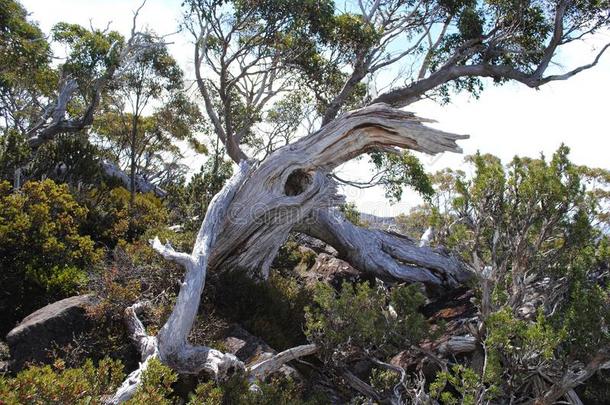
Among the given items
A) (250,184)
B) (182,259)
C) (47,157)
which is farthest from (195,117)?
(182,259)

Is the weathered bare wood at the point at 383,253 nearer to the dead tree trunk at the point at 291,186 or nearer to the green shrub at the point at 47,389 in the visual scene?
the dead tree trunk at the point at 291,186

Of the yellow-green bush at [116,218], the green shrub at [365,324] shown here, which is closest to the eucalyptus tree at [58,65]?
the yellow-green bush at [116,218]

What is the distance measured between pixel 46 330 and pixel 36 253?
1737mm

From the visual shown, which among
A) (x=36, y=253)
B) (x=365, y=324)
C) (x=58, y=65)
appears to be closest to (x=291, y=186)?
(x=365, y=324)

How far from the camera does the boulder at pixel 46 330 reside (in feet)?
16.7

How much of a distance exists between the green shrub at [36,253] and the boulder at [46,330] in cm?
77

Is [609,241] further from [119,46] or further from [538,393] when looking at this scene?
[119,46]

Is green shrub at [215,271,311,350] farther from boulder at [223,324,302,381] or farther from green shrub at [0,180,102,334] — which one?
A: green shrub at [0,180,102,334]

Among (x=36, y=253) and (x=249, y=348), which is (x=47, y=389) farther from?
(x=36, y=253)

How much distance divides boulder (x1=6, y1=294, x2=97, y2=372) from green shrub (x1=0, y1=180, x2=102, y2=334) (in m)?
0.77

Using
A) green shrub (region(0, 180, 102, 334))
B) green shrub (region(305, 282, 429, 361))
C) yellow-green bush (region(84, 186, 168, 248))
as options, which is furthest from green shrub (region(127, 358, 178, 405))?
yellow-green bush (region(84, 186, 168, 248))

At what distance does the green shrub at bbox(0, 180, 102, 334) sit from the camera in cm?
629

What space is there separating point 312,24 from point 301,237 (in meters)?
4.53

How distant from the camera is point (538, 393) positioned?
16.5ft
